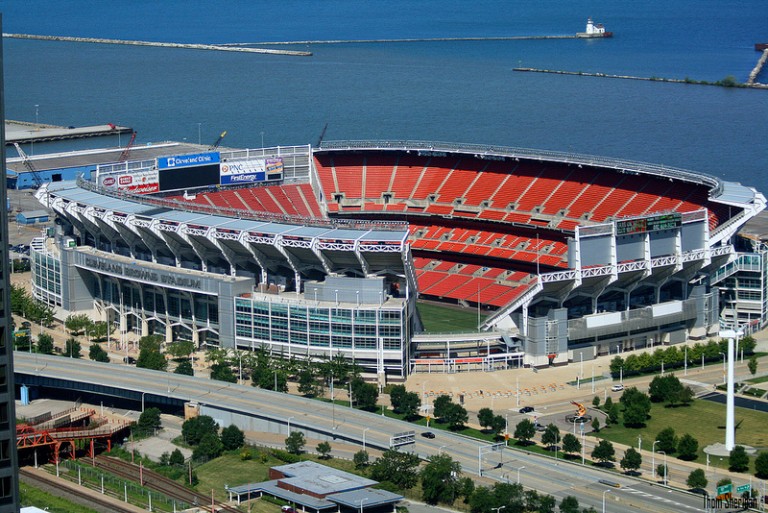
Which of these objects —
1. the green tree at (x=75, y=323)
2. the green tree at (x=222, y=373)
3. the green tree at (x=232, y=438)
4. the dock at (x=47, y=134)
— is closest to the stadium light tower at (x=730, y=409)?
the green tree at (x=232, y=438)

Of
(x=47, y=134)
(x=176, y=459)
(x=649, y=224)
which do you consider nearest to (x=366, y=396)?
(x=176, y=459)

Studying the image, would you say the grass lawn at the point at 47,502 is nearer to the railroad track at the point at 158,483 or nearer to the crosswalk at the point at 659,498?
the railroad track at the point at 158,483

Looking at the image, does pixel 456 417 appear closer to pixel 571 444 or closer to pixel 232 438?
pixel 571 444

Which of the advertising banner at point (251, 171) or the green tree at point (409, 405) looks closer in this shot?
the green tree at point (409, 405)

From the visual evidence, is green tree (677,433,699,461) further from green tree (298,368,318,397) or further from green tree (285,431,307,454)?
green tree (298,368,318,397)

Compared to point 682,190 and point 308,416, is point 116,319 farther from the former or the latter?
point 682,190

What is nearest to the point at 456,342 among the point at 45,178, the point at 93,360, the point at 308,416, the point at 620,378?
the point at 620,378
